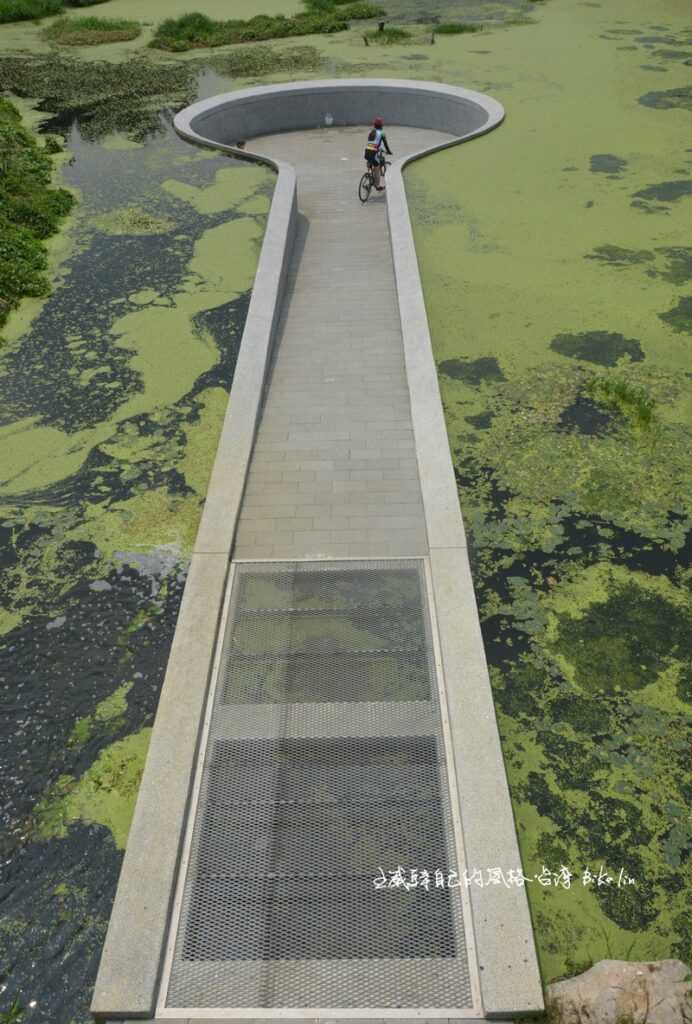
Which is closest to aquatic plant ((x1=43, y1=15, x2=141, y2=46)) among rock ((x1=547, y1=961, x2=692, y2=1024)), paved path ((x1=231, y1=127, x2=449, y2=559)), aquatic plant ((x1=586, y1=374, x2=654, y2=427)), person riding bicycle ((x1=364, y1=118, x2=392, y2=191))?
person riding bicycle ((x1=364, y1=118, x2=392, y2=191))

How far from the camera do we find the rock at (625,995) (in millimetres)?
3779

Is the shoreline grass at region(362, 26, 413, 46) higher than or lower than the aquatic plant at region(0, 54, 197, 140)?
higher

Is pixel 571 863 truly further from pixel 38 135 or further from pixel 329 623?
pixel 38 135

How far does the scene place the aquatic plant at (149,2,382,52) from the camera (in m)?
25.4

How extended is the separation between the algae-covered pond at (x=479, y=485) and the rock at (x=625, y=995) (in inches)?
5.9

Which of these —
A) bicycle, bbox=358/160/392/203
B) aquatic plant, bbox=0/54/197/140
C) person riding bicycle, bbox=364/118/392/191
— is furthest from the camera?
aquatic plant, bbox=0/54/197/140

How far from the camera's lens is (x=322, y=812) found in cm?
486

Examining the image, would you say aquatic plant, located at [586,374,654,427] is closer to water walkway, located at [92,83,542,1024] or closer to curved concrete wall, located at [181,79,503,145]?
water walkway, located at [92,83,542,1024]

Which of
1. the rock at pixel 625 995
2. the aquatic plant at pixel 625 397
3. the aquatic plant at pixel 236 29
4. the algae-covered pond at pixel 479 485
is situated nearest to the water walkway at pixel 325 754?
the rock at pixel 625 995

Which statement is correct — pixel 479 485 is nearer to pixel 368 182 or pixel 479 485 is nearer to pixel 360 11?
pixel 368 182

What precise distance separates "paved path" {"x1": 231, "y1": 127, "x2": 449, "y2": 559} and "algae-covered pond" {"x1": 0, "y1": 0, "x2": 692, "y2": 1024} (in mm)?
606

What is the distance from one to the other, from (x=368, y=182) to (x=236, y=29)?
17.5 m

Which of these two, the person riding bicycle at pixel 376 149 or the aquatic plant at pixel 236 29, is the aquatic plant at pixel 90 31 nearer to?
the aquatic plant at pixel 236 29

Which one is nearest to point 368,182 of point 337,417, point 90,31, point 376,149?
point 376,149
